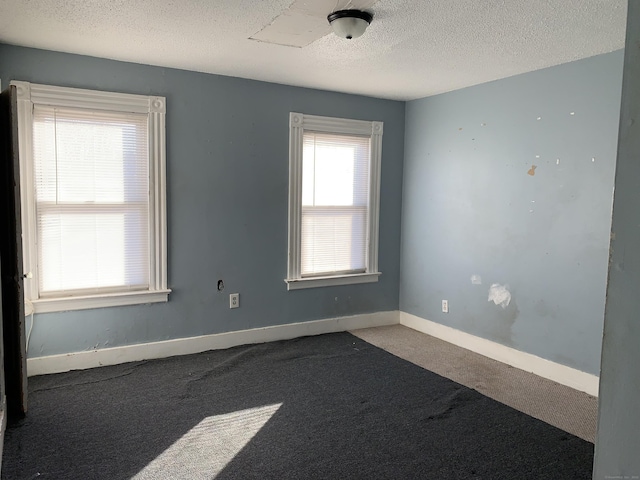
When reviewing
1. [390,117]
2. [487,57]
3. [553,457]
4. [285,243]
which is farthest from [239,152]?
[553,457]

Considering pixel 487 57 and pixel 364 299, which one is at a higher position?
pixel 487 57

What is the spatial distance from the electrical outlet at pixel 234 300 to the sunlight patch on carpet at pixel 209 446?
4.22ft

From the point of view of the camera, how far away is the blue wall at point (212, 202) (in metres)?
3.56

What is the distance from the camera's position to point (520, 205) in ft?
12.6

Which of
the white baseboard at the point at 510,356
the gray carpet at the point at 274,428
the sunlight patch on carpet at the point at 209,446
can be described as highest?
the white baseboard at the point at 510,356

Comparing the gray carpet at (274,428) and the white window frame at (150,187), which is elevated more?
the white window frame at (150,187)

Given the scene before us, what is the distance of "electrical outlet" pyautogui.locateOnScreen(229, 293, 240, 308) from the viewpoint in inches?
165

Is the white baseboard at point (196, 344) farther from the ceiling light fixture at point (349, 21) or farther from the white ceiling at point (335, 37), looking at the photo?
the ceiling light fixture at point (349, 21)

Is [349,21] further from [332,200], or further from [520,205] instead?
[332,200]

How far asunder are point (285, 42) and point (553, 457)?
9.31 ft

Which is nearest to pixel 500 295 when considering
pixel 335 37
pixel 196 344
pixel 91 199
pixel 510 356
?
pixel 510 356

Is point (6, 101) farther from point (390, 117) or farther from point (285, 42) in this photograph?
point (390, 117)

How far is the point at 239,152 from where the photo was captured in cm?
409

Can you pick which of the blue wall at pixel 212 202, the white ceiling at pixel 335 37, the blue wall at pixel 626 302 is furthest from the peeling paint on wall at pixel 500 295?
the blue wall at pixel 626 302
